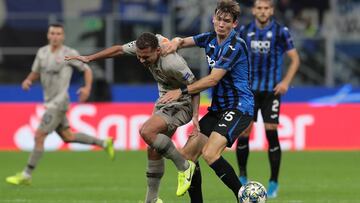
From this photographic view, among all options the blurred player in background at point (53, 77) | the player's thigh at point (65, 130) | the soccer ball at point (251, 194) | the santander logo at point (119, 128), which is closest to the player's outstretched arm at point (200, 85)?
the soccer ball at point (251, 194)

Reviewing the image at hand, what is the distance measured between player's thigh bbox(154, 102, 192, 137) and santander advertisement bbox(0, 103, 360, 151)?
31.6ft

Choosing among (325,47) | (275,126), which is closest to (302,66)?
(325,47)

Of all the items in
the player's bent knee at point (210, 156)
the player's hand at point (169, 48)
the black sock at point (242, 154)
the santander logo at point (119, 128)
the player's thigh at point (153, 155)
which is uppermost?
the player's hand at point (169, 48)

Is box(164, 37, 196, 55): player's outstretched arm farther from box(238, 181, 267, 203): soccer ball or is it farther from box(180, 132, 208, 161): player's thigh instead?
box(238, 181, 267, 203): soccer ball

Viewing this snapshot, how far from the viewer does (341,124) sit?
2062 centimetres

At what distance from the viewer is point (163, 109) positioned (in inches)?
425

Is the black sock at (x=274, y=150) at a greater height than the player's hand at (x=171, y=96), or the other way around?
the player's hand at (x=171, y=96)

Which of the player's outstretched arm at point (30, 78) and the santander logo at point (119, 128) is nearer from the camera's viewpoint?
the player's outstretched arm at point (30, 78)

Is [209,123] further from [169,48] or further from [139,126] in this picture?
[139,126]

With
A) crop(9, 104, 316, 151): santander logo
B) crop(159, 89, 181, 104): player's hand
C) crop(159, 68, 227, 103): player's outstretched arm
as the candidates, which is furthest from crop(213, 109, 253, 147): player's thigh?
crop(9, 104, 316, 151): santander logo

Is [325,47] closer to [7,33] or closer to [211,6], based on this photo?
[211,6]

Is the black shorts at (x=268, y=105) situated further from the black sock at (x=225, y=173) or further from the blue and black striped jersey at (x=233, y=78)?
the black sock at (x=225, y=173)

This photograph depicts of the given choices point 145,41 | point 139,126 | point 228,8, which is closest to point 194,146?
point 145,41

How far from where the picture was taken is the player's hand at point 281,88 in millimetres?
13211
